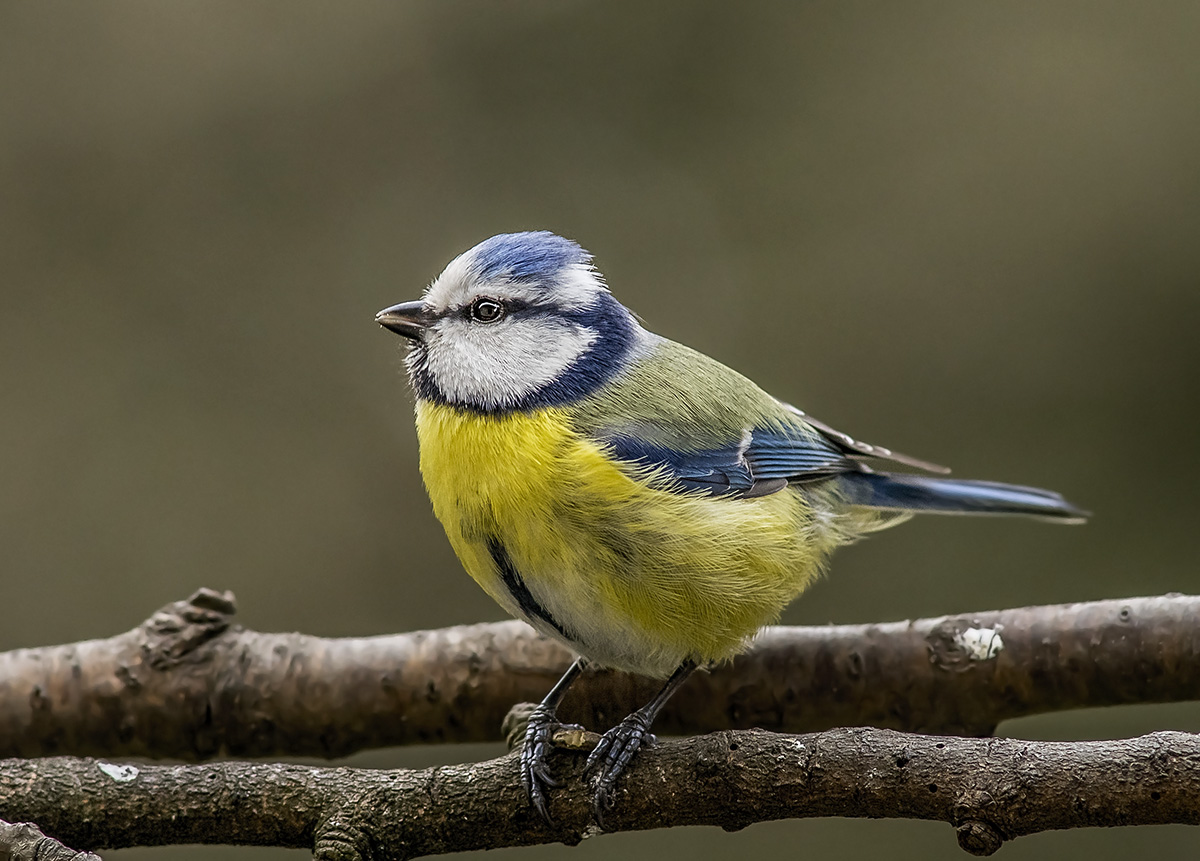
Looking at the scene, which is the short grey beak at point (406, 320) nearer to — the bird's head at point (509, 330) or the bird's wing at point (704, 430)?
the bird's head at point (509, 330)

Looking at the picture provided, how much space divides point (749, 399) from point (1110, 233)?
210 cm

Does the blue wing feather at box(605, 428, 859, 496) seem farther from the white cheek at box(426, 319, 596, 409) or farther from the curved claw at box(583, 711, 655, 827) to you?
the curved claw at box(583, 711, 655, 827)

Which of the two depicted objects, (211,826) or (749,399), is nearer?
(211,826)

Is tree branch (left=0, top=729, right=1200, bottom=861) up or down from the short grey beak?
down

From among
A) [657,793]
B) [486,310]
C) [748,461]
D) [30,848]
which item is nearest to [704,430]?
[748,461]

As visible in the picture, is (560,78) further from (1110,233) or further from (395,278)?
(1110,233)

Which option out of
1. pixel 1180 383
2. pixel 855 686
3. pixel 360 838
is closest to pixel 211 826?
pixel 360 838

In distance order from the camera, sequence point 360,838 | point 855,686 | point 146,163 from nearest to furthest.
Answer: point 360,838
point 855,686
point 146,163

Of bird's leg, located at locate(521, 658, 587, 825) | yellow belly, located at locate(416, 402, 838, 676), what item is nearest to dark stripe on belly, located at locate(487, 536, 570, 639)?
yellow belly, located at locate(416, 402, 838, 676)

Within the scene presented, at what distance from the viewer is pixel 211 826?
1.80m

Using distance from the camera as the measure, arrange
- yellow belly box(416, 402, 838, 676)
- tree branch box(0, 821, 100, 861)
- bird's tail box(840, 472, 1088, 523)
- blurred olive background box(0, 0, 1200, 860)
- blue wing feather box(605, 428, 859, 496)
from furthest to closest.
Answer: blurred olive background box(0, 0, 1200, 860) < bird's tail box(840, 472, 1088, 523) < blue wing feather box(605, 428, 859, 496) < yellow belly box(416, 402, 838, 676) < tree branch box(0, 821, 100, 861)

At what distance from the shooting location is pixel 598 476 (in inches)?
76.1

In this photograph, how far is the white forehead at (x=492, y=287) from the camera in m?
2.14

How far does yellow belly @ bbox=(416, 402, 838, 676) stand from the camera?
1.91 meters
